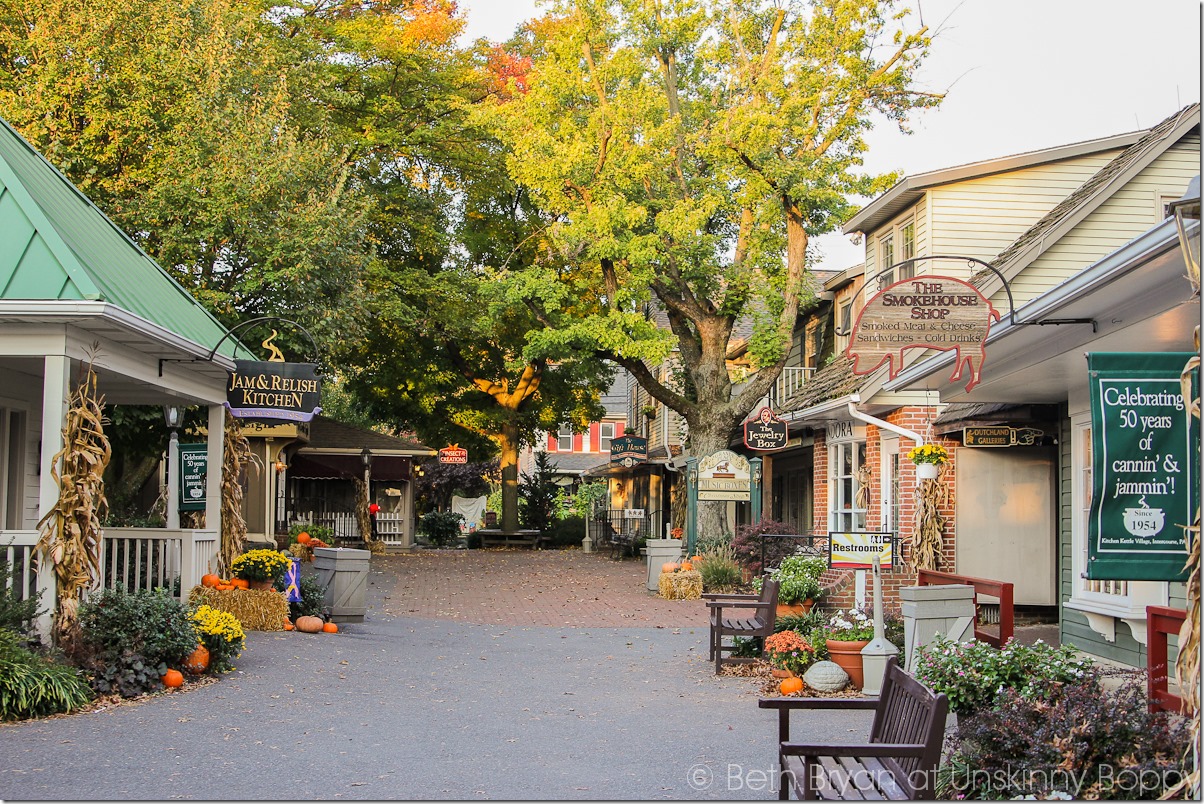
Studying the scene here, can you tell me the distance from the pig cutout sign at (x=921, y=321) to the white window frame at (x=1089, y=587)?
1.75 m

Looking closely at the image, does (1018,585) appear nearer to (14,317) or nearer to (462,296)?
(14,317)

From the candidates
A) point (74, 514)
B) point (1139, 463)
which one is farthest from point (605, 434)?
point (1139, 463)

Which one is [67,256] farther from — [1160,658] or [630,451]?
[630,451]

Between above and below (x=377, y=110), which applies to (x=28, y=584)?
below

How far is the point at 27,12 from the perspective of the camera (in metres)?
20.3

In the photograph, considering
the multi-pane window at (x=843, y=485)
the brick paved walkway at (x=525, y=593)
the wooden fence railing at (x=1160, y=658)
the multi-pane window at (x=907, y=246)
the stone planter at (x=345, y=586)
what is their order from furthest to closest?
the multi-pane window at (x=843, y=485), the multi-pane window at (x=907, y=246), the brick paved walkway at (x=525, y=593), the stone planter at (x=345, y=586), the wooden fence railing at (x=1160, y=658)

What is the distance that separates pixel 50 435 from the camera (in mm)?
10492

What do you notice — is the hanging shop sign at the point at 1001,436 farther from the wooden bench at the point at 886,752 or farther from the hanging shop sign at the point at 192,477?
the hanging shop sign at the point at 192,477

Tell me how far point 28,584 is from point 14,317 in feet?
7.84

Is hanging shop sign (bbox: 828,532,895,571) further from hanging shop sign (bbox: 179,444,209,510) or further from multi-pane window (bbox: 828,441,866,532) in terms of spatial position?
multi-pane window (bbox: 828,441,866,532)

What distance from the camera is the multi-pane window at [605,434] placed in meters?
64.1

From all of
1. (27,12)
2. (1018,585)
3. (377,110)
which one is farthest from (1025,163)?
(377,110)

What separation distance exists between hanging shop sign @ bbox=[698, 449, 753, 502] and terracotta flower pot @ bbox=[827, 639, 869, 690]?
43.2 feet

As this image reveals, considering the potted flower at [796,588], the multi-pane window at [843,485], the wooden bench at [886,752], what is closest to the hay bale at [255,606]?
the potted flower at [796,588]
